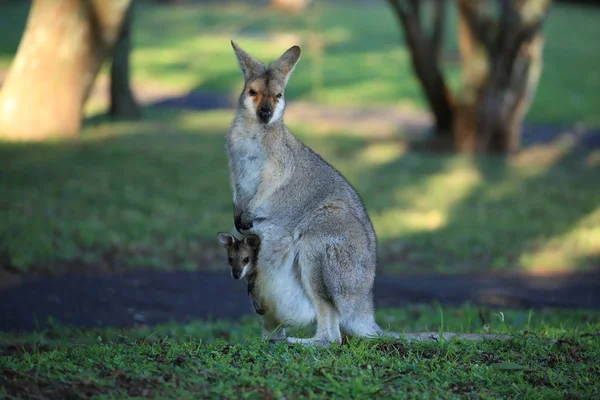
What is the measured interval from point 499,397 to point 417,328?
10.5 feet

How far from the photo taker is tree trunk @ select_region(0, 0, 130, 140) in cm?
1352

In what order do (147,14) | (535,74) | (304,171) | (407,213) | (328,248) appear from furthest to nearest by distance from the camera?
(147,14)
(535,74)
(407,213)
(304,171)
(328,248)

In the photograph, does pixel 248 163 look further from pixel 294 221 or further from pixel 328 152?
pixel 328 152

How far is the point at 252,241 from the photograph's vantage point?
6086mm

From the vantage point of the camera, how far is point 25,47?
1361 centimetres

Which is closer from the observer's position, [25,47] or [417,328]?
[417,328]

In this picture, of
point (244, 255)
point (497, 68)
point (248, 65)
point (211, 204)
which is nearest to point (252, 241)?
point (244, 255)

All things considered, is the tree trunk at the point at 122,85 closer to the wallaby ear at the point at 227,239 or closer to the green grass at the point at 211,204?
the green grass at the point at 211,204

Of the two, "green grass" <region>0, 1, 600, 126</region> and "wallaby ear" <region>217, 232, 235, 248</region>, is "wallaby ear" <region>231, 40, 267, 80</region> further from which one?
"green grass" <region>0, 1, 600, 126</region>

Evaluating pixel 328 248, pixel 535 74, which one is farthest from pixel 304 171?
pixel 535 74

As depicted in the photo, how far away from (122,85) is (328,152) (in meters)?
4.72

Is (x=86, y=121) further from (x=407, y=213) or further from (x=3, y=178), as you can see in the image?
(x=407, y=213)

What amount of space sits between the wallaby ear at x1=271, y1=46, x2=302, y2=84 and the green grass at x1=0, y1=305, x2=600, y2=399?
1.97 metres

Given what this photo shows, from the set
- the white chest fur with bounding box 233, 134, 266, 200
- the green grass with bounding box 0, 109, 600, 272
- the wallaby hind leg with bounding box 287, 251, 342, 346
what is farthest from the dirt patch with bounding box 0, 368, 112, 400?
the green grass with bounding box 0, 109, 600, 272
